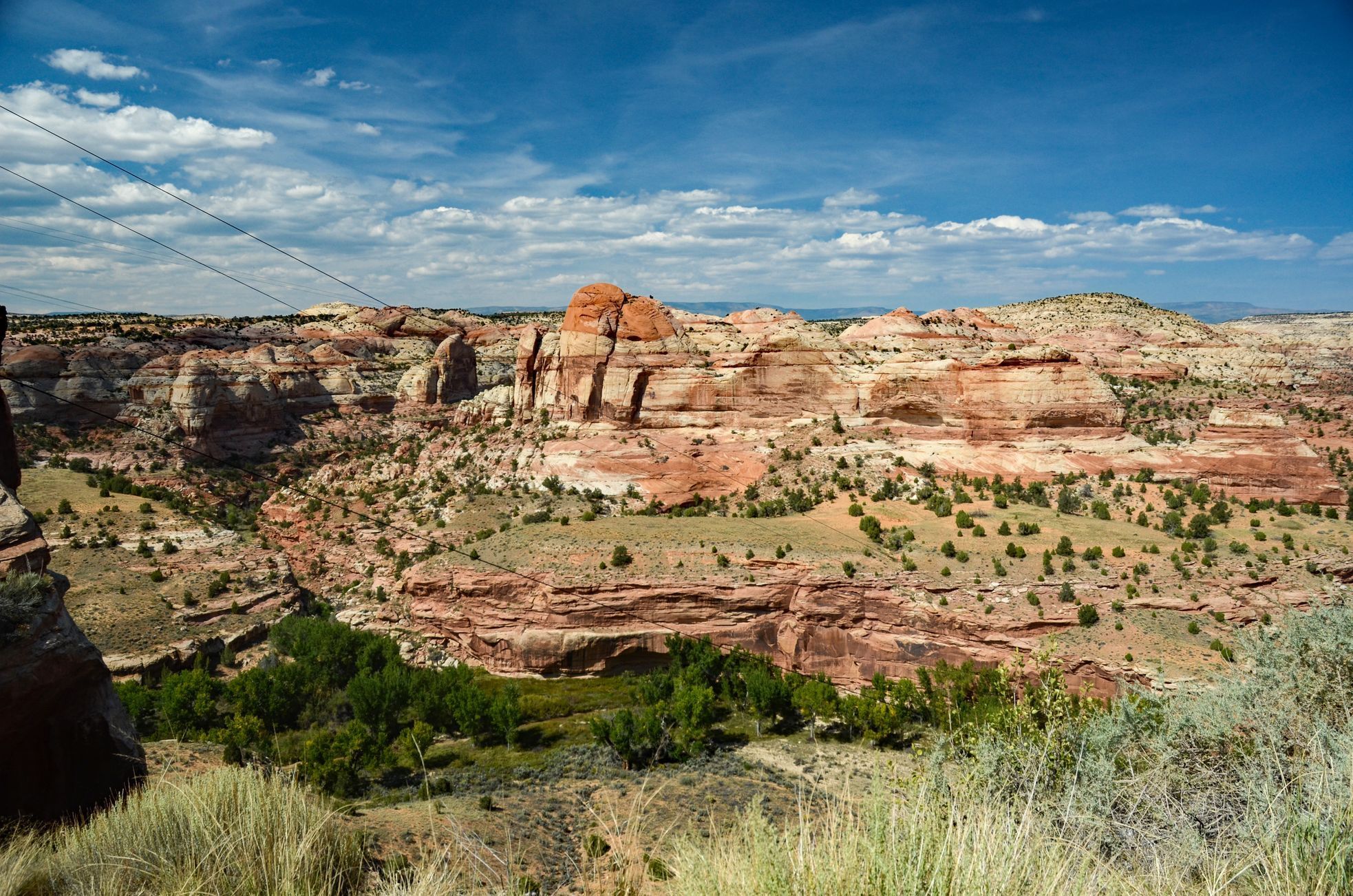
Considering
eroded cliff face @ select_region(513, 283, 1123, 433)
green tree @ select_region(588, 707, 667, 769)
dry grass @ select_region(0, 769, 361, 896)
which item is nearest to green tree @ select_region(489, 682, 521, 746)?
green tree @ select_region(588, 707, 667, 769)

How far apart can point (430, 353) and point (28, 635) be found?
71599 mm

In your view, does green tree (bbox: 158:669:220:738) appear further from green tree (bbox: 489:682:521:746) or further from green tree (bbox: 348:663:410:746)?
green tree (bbox: 489:682:521:746)

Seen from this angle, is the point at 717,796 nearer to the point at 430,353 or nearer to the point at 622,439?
the point at 622,439

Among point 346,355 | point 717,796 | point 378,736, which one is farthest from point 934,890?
point 346,355

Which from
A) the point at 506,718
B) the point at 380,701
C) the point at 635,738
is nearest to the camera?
the point at 635,738

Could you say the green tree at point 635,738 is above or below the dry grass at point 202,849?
below

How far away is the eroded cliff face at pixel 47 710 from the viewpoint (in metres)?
8.16

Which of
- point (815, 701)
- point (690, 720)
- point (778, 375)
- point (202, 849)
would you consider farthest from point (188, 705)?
point (778, 375)

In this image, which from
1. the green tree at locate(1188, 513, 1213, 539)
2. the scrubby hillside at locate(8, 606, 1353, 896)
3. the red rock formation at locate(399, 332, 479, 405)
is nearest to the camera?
the scrubby hillside at locate(8, 606, 1353, 896)

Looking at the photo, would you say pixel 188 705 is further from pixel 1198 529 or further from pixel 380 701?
pixel 1198 529

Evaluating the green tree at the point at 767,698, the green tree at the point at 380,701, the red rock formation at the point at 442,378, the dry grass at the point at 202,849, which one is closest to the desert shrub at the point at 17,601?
the dry grass at the point at 202,849

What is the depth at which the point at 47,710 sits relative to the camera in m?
8.79

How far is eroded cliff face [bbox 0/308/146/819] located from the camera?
816 centimetres

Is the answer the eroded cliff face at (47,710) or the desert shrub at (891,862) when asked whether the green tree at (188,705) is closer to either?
the eroded cliff face at (47,710)
